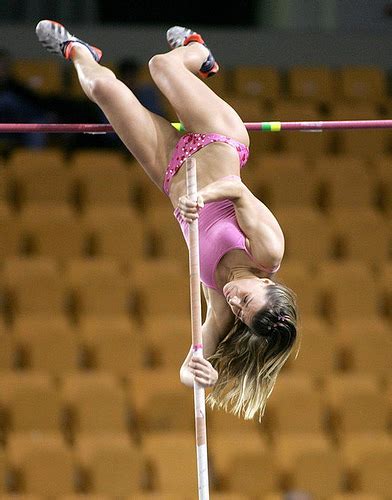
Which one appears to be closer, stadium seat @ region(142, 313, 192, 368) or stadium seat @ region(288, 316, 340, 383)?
stadium seat @ region(142, 313, 192, 368)

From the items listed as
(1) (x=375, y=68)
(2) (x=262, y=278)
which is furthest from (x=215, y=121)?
(1) (x=375, y=68)

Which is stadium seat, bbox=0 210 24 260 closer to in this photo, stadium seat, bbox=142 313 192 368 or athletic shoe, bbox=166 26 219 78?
stadium seat, bbox=142 313 192 368

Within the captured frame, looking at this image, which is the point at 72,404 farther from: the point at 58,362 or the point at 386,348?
the point at 386,348

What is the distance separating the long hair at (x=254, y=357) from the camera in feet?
15.7

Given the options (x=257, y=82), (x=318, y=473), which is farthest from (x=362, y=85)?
(x=318, y=473)

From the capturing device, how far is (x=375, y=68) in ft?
34.3

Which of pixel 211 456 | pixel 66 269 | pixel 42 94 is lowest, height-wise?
pixel 211 456

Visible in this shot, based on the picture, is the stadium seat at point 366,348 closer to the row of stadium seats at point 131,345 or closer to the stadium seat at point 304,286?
the row of stadium seats at point 131,345

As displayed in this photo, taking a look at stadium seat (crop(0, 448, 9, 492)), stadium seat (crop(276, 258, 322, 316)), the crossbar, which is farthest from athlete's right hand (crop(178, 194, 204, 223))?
stadium seat (crop(276, 258, 322, 316))

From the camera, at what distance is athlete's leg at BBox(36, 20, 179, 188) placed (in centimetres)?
500

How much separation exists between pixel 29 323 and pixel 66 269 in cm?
54

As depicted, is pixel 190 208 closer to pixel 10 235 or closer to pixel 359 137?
pixel 10 235

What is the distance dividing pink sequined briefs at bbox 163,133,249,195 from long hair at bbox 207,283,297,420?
60cm

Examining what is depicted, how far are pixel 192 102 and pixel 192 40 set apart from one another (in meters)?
0.53
